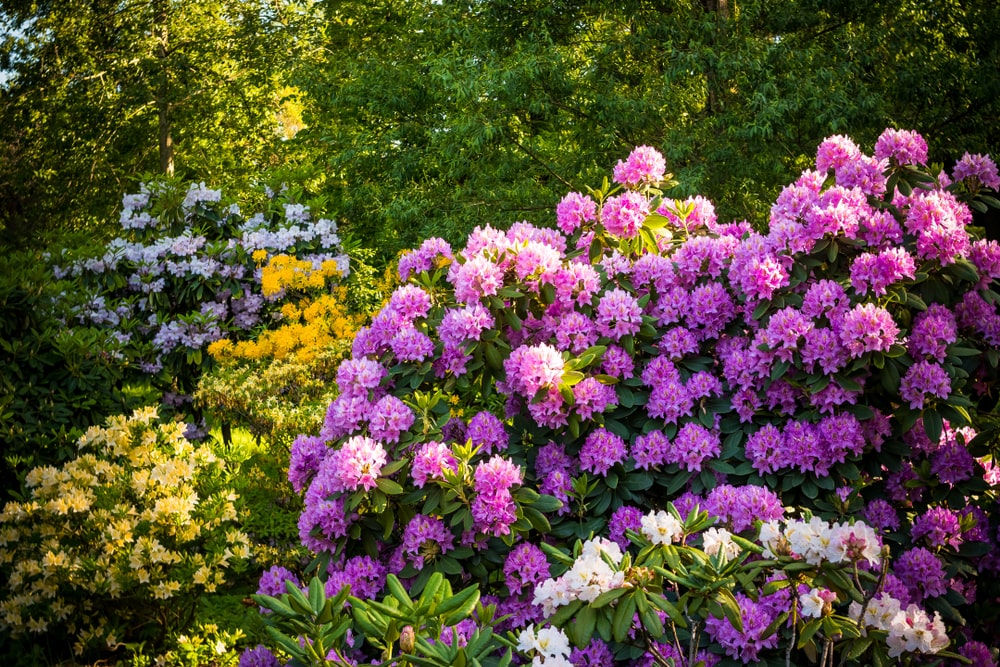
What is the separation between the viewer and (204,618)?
483 cm

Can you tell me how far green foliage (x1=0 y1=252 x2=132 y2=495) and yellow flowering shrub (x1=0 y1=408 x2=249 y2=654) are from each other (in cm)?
50

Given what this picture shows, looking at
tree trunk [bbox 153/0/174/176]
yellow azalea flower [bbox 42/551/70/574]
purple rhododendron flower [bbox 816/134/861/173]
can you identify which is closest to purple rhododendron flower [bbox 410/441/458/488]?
purple rhododendron flower [bbox 816/134/861/173]

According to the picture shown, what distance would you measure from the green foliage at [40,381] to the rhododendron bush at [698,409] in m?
2.60

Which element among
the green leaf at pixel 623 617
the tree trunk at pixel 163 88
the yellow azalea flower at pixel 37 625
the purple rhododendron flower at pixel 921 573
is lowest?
the tree trunk at pixel 163 88

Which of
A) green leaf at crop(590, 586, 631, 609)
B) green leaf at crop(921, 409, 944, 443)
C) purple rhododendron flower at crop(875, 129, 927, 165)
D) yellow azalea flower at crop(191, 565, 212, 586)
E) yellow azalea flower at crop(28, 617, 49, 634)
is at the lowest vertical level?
yellow azalea flower at crop(28, 617, 49, 634)

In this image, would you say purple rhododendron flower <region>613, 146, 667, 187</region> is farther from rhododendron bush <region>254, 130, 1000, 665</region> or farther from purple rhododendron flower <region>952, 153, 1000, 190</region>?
purple rhododendron flower <region>952, 153, 1000, 190</region>

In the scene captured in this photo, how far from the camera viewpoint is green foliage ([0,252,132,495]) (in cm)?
513

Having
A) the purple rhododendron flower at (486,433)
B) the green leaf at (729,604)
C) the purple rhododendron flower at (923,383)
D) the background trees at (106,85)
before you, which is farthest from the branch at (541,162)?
the background trees at (106,85)

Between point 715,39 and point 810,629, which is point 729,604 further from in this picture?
point 715,39

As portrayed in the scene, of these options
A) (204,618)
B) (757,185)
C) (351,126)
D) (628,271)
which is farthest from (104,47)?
(628,271)

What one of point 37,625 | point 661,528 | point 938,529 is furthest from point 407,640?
point 37,625

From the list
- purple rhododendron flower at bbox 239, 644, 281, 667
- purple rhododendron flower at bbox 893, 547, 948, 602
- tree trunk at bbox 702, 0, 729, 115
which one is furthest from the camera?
tree trunk at bbox 702, 0, 729, 115

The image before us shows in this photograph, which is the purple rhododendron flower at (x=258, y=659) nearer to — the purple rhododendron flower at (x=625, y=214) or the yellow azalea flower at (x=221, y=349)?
the purple rhododendron flower at (x=625, y=214)

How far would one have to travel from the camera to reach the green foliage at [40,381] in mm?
5133
